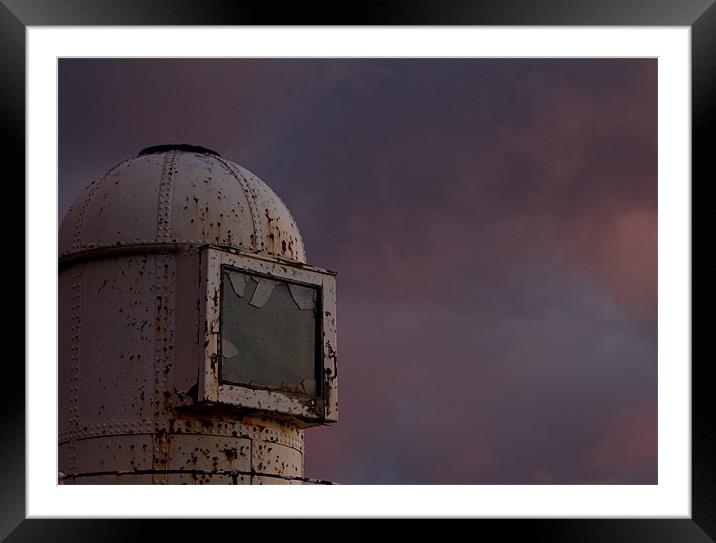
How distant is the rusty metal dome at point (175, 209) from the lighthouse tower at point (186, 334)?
0.04 ft

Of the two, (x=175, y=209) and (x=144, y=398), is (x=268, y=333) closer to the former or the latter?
(x=144, y=398)

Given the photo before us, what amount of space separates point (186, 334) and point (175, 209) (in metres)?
1.08

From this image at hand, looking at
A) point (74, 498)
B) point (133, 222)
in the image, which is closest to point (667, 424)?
point (74, 498)

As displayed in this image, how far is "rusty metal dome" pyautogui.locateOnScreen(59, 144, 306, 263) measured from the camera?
11.1 m

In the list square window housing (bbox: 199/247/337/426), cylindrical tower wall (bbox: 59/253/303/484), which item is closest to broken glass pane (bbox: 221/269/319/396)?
square window housing (bbox: 199/247/337/426)

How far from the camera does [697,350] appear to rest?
17.9 ft

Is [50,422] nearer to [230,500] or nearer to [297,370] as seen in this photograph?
[230,500]

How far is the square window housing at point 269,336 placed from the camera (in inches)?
417

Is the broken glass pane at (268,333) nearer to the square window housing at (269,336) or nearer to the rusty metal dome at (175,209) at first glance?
the square window housing at (269,336)

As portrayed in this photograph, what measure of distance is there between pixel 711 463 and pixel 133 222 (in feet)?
22.0

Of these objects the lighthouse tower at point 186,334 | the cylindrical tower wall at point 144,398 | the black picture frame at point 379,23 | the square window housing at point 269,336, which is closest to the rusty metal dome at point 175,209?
the lighthouse tower at point 186,334

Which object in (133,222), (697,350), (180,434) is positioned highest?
(133,222)

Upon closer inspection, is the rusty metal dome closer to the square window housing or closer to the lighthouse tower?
the lighthouse tower

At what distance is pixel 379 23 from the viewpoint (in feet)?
18.0
